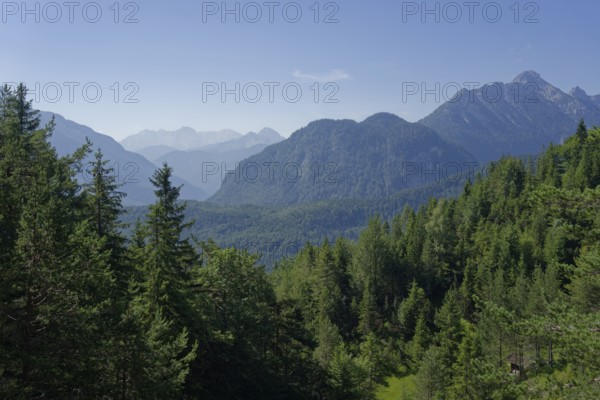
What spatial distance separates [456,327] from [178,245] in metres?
39.6

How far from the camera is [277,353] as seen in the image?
3506 centimetres

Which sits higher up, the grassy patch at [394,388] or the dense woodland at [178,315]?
the dense woodland at [178,315]

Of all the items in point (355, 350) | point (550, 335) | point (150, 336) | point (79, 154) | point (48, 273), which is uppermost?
point (79, 154)

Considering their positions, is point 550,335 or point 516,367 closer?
point 550,335

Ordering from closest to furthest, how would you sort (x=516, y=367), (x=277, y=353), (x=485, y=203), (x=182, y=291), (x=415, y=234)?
1. (x=182, y=291)
2. (x=277, y=353)
3. (x=516, y=367)
4. (x=415, y=234)
5. (x=485, y=203)

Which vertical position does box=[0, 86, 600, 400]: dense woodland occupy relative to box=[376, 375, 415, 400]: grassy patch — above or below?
above

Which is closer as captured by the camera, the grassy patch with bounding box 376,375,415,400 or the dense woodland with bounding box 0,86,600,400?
the dense woodland with bounding box 0,86,600,400

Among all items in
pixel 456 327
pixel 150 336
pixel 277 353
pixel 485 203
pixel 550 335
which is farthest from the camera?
pixel 485 203

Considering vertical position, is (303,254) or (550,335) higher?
(550,335)

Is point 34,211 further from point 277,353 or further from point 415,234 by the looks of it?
point 415,234

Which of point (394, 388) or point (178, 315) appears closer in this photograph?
point (178, 315)

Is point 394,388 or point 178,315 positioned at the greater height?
point 178,315

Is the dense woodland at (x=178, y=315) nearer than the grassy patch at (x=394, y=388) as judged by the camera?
Yes

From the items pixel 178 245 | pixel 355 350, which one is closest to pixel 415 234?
pixel 355 350
